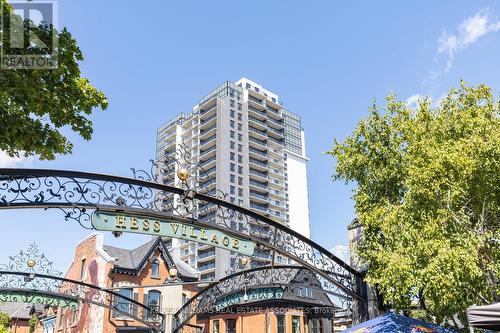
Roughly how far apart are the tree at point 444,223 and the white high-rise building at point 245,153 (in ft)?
215

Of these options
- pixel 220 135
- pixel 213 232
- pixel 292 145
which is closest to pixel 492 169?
pixel 213 232

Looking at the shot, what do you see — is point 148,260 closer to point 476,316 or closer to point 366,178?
point 366,178

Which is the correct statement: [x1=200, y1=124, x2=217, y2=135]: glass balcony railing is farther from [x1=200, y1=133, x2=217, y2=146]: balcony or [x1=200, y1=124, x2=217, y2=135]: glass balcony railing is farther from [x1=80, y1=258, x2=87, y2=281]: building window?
[x1=80, y1=258, x2=87, y2=281]: building window

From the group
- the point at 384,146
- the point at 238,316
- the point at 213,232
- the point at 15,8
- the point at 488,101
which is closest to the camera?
the point at 15,8

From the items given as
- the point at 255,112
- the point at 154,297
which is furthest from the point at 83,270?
the point at 255,112

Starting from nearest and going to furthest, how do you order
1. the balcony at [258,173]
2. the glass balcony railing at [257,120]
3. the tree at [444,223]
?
the tree at [444,223] → the balcony at [258,173] → the glass balcony railing at [257,120]

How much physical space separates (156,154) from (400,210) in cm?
10094

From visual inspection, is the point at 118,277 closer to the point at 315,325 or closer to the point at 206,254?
the point at 315,325

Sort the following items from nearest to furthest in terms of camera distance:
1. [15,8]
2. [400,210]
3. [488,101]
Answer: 1. [15,8]
2. [400,210]
3. [488,101]

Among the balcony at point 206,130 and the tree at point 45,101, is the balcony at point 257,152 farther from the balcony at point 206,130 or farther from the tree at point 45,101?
the tree at point 45,101

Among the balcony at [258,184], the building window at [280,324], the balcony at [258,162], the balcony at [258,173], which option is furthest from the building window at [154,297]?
the balcony at [258,162]

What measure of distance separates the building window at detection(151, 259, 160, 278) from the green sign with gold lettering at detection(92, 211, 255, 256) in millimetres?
23860

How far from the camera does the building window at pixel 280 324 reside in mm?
31259

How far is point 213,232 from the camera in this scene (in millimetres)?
7852
